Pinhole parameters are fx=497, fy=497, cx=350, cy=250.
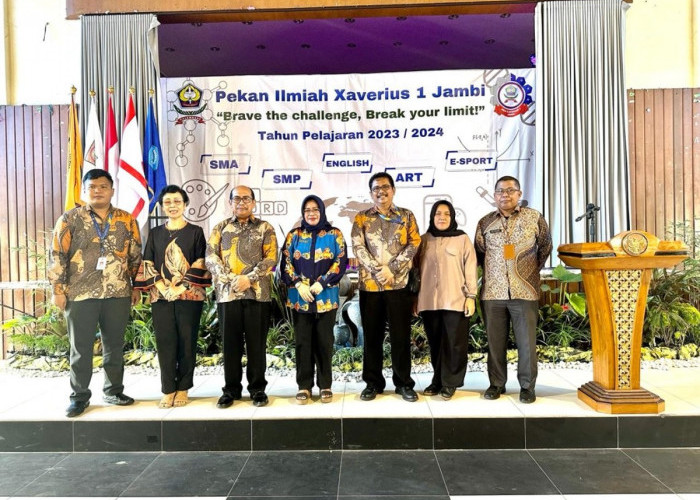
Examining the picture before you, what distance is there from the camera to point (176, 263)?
2.91 metres

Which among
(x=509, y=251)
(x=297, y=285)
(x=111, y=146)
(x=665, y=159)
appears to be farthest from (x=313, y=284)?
(x=665, y=159)

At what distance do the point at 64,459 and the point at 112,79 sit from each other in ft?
11.1

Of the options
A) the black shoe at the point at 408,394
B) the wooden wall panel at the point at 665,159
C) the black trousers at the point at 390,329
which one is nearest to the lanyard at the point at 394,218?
the black trousers at the point at 390,329

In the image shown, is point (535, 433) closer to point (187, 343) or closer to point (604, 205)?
point (187, 343)

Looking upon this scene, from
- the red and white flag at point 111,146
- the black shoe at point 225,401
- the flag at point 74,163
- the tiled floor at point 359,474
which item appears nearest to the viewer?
the tiled floor at point 359,474

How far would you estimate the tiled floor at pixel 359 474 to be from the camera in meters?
2.16

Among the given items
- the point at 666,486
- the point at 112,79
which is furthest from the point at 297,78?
the point at 666,486

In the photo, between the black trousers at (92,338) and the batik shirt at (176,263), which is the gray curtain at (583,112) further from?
the black trousers at (92,338)

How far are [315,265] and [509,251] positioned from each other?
1.16m

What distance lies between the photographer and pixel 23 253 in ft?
15.9

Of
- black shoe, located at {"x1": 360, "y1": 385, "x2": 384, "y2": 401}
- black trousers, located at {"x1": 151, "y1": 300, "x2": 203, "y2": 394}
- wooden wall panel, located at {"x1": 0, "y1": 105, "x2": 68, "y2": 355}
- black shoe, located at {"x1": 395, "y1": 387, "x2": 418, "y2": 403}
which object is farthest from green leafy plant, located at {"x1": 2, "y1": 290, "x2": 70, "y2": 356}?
black shoe, located at {"x1": 395, "y1": 387, "x2": 418, "y2": 403}

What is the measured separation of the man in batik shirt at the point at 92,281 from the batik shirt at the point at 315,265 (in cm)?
101

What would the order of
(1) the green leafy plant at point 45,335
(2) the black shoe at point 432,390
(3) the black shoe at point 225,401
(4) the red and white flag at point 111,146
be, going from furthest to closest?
(4) the red and white flag at point 111,146
(1) the green leafy plant at point 45,335
(2) the black shoe at point 432,390
(3) the black shoe at point 225,401

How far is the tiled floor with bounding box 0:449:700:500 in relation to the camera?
216 cm
